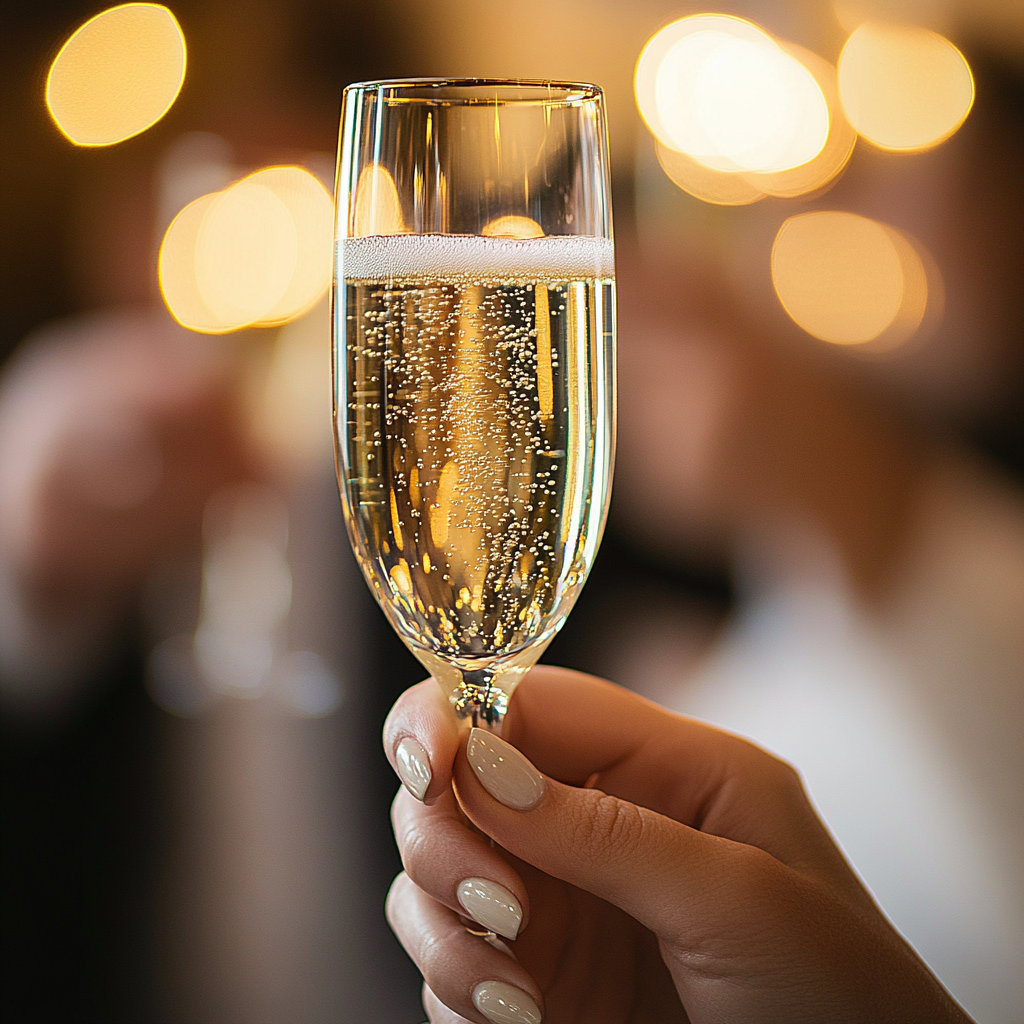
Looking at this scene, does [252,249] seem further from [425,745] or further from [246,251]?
[425,745]

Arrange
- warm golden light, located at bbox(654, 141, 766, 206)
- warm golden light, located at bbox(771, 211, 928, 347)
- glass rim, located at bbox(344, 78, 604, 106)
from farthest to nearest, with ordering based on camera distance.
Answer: warm golden light, located at bbox(654, 141, 766, 206) < warm golden light, located at bbox(771, 211, 928, 347) < glass rim, located at bbox(344, 78, 604, 106)

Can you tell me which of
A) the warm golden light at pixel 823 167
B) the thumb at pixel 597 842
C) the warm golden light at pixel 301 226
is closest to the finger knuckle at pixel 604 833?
the thumb at pixel 597 842

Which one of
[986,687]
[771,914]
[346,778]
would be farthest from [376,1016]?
[771,914]

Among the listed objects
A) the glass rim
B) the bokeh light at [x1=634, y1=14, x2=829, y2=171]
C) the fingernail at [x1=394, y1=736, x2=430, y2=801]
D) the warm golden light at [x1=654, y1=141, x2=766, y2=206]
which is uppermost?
the bokeh light at [x1=634, y1=14, x2=829, y2=171]

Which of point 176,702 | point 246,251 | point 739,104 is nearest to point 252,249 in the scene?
point 246,251

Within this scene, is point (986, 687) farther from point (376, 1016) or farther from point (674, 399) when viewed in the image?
point (376, 1016)

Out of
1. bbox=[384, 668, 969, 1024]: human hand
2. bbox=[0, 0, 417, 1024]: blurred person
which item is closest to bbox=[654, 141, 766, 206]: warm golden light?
bbox=[0, 0, 417, 1024]: blurred person

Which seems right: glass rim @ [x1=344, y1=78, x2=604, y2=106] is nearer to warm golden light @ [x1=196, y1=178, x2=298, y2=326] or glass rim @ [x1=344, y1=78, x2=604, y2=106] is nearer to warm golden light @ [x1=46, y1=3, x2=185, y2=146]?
warm golden light @ [x1=196, y1=178, x2=298, y2=326]
